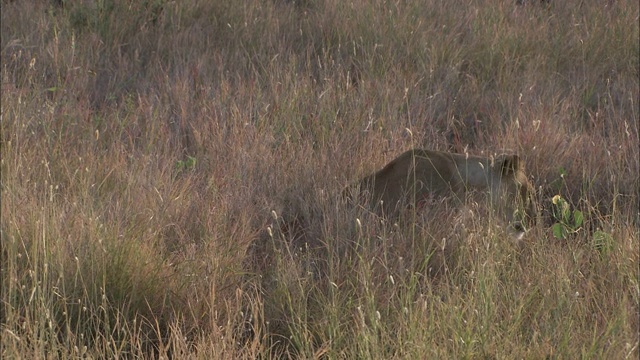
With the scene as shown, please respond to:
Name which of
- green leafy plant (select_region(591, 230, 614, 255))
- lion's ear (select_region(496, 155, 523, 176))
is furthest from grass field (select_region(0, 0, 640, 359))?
lion's ear (select_region(496, 155, 523, 176))

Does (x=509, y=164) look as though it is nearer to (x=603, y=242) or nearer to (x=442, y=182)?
(x=442, y=182)

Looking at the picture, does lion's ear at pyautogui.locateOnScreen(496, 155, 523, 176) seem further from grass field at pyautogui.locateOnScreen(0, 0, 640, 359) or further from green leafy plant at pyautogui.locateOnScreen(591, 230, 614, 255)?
green leafy plant at pyautogui.locateOnScreen(591, 230, 614, 255)

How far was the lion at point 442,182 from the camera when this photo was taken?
3.22 meters

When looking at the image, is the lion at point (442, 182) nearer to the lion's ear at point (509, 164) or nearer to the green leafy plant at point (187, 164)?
the lion's ear at point (509, 164)

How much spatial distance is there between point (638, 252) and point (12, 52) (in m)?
3.73

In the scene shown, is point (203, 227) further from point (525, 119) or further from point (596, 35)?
point (596, 35)

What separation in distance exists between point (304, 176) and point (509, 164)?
869 mm

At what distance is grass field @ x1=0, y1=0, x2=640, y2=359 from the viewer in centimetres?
239

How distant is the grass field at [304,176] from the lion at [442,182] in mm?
96

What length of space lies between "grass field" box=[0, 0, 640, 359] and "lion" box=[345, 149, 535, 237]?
10cm

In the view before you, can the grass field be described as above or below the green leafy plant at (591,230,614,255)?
below

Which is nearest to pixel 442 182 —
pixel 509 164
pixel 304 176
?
pixel 509 164

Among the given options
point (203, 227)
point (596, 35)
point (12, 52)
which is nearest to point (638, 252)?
point (203, 227)

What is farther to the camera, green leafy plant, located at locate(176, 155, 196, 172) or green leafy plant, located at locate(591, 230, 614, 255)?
green leafy plant, located at locate(176, 155, 196, 172)
